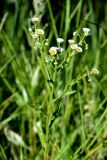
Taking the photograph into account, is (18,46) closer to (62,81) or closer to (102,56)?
(102,56)

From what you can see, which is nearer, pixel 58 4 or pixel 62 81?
pixel 62 81

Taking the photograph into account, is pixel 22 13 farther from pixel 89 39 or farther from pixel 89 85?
pixel 89 85

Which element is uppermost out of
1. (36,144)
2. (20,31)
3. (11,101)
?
(20,31)

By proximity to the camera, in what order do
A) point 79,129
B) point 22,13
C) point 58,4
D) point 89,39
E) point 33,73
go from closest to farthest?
point 79,129 → point 33,73 → point 22,13 → point 89,39 → point 58,4

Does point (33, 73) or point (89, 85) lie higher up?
point (33, 73)

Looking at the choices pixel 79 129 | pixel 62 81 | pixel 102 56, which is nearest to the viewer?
pixel 79 129

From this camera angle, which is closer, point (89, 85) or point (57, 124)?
point (57, 124)

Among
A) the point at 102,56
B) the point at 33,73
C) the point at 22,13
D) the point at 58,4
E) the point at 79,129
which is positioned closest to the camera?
the point at 79,129

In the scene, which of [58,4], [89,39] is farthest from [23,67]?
[58,4]

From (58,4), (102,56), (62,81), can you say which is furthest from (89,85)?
(58,4)
